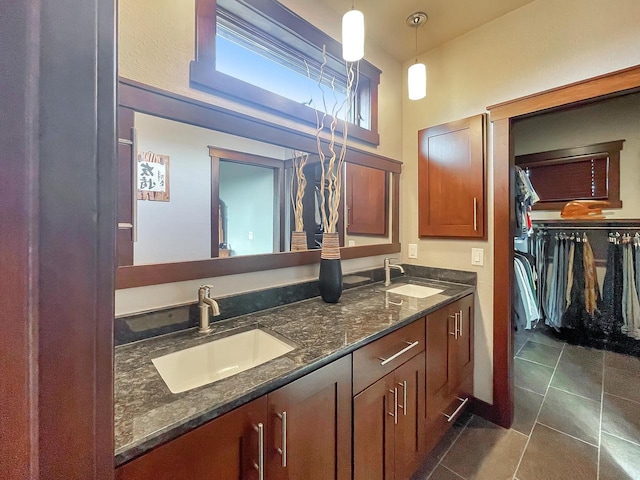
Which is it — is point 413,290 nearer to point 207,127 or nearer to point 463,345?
point 463,345

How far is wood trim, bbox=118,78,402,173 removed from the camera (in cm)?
110

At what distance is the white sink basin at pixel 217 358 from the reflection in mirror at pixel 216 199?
1.29ft

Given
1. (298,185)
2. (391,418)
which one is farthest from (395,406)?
(298,185)

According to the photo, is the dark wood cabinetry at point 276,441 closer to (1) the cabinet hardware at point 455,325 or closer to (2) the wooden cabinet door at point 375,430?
(2) the wooden cabinet door at point 375,430

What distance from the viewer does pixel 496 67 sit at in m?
1.88

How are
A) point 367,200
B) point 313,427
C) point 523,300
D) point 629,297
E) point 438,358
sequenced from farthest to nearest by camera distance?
1. point 629,297
2. point 523,300
3. point 367,200
4. point 438,358
5. point 313,427

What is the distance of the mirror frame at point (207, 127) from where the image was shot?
3.60 ft

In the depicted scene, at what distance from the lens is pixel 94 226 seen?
346mm

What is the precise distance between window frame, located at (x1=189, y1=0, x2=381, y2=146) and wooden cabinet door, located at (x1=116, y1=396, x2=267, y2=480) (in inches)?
50.6

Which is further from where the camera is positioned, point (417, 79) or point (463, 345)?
point (463, 345)

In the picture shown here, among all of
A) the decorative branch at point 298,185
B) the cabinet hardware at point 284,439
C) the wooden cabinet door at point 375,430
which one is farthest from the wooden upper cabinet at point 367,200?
the cabinet hardware at point 284,439

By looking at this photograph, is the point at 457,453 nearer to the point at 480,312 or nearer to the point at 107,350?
the point at 480,312

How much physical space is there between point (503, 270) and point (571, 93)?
41.8 inches

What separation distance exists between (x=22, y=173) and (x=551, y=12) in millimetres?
2479
